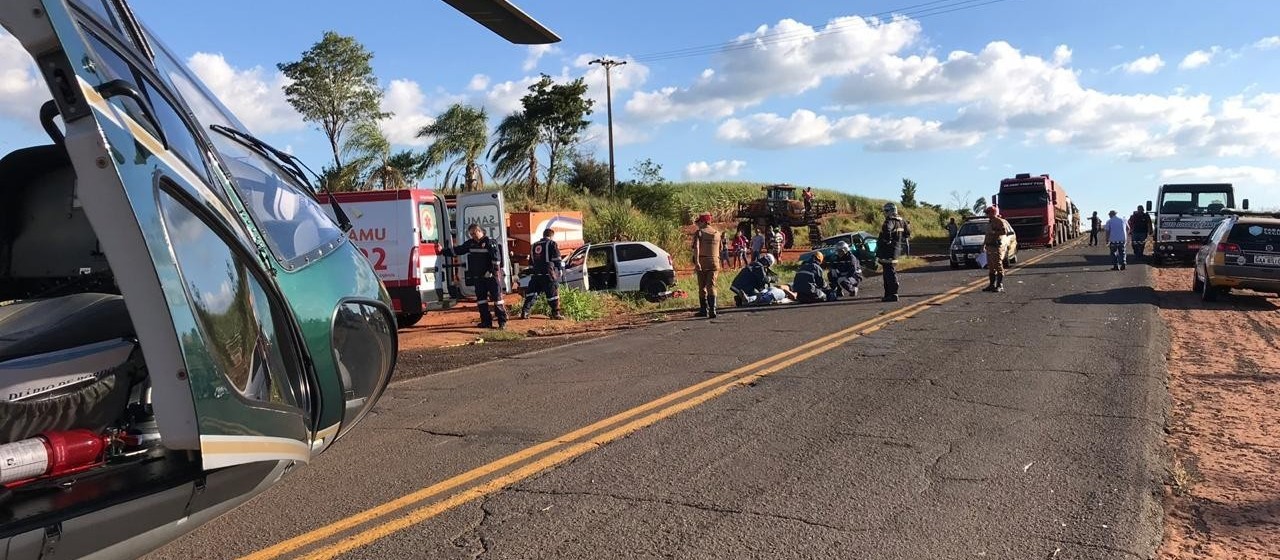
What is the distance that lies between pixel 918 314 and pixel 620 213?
2037 centimetres

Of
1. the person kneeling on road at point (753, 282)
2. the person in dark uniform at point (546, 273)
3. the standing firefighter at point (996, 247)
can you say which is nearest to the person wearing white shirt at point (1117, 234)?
the standing firefighter at point (996, 247)

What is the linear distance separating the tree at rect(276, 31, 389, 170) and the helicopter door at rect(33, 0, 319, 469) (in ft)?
114

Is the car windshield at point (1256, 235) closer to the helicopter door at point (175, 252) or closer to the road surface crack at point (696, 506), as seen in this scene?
the road surface crack at point (696, 506)

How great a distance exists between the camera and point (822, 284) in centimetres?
1642

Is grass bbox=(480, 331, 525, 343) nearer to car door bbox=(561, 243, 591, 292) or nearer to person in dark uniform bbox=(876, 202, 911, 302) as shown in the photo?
car door bbox=(561, 243, 591, 292)

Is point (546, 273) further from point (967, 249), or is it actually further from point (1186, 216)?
point (1186, 216)

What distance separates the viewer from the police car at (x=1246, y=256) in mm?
13422

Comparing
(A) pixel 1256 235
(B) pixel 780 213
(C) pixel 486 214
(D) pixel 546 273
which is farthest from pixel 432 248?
(B) pixel 780 213

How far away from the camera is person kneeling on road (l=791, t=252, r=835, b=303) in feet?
52.1

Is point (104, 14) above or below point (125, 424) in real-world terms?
above

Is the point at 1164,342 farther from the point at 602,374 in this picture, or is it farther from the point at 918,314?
the point at 602,374

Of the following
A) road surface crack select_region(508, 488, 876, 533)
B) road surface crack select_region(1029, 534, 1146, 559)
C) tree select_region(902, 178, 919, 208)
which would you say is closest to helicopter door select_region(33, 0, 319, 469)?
road surface crack select_region(508, 488, 876, 533)

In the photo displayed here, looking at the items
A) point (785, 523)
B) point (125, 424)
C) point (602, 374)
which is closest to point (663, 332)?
point (602, 374)

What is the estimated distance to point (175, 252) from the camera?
255 cm
